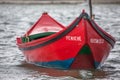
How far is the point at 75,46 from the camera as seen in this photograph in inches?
588

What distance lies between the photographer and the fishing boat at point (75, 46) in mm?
14711

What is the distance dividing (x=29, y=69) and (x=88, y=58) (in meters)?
2.23

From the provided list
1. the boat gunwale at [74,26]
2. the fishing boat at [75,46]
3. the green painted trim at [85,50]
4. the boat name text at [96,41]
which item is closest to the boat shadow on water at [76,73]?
the fishing boat at [75,46]

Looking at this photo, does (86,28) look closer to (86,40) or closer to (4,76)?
(86,40)

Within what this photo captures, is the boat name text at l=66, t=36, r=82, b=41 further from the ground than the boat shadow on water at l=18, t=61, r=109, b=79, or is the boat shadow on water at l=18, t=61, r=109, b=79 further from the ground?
the boat name text at l=66, t=36, r=82, b=41

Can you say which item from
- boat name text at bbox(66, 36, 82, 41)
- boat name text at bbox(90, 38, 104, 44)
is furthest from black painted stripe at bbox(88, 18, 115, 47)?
boat name text at bbox(66, 36, 82, 41)

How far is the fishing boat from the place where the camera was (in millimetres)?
14711

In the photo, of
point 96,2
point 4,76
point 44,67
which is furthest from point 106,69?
point 96,2

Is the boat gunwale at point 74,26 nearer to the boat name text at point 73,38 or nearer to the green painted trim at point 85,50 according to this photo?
the boat name text at point 73,38

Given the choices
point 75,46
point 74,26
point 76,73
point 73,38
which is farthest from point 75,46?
point 76,73

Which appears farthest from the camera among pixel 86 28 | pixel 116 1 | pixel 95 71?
pixel 116 1

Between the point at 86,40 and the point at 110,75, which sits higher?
the point at 86,40

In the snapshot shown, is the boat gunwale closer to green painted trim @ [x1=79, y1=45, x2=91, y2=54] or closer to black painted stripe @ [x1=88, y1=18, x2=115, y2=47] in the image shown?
black painted stripe @ [x1=88, y1=18, x2=115, y2=47]

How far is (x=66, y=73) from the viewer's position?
603 inches
